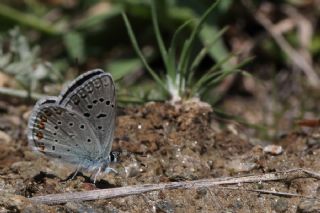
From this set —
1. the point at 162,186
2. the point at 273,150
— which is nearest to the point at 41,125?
the point at 162,186

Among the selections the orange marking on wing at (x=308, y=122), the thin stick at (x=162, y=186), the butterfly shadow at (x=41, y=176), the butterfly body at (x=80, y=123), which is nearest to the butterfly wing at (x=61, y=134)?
the butterfly body at (x=80, y=123)

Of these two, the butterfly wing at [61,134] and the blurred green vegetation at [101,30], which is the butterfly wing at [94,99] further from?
the blurred green vegetation at [101,30]

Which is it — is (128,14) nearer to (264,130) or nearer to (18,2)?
(18,2)

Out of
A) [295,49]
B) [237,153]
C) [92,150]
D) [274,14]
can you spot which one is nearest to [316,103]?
[295,49]

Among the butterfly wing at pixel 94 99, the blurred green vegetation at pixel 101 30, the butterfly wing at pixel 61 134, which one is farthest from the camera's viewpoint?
the blurred green vegetation at pixel 101 30

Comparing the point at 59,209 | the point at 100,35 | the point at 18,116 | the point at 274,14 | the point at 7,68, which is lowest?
the point at 59,209

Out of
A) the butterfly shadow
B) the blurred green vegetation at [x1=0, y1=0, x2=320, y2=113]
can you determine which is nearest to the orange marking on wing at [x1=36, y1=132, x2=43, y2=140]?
the butterfly shadow
